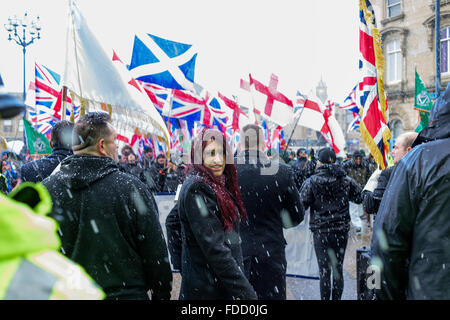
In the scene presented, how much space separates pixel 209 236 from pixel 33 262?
186cm

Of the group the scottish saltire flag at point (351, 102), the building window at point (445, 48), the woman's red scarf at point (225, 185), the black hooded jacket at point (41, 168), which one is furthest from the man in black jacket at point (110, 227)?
the building window at point (445, 48)

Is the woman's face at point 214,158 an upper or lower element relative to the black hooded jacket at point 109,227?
upper

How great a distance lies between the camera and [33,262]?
80 cm

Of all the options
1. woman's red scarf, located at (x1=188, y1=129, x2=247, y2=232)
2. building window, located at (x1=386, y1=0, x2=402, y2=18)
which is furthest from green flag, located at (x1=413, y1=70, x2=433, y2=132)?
building window, located at (x1=386, y1=0, x2=402, y2=18)

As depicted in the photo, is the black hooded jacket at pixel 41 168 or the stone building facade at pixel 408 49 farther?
the stone building facade at pixel 408 49

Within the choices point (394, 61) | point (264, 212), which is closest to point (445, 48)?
point (394, 61)

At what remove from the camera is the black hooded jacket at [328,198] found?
532cm

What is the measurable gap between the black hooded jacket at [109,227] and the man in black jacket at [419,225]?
120cm

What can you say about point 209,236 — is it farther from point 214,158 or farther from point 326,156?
point 326,156

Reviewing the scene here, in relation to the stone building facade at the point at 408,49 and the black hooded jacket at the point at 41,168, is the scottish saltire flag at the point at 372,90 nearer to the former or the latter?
the black hooded jacket at the point at 41,168

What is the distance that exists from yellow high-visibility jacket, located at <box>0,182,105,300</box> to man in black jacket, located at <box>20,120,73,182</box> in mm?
3203

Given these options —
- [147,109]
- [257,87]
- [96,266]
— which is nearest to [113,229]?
[96,266]
